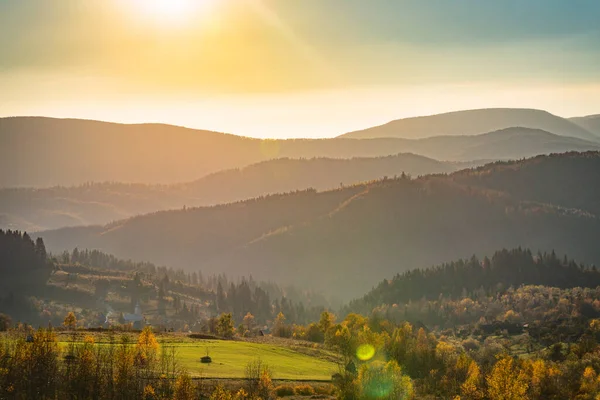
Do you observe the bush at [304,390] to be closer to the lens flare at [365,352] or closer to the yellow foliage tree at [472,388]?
the yellow foliage tree at [472,388]

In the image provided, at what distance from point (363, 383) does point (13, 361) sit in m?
52.2

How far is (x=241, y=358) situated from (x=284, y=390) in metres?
20.1

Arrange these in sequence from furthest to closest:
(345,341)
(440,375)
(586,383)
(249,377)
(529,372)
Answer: (345,341) < (440,375) < (529,372) < (586,383) < (249,377)

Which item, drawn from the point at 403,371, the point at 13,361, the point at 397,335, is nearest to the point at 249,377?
the point at 13,361

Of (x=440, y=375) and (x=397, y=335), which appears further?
(x=397, y=335)

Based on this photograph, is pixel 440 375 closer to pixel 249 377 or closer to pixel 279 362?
pixel 279 362

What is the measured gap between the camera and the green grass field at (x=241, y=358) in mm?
129375

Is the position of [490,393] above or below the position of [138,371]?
below

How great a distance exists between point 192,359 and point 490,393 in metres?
49.2

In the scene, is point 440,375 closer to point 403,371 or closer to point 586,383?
point 403,371

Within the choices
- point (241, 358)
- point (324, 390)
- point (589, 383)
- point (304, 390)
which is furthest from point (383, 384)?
point (589, 383)

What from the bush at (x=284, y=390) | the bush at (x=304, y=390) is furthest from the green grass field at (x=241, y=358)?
the bush at (x=284, y=390)

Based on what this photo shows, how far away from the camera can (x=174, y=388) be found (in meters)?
112

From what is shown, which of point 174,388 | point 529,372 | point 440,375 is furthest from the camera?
point 440,375
